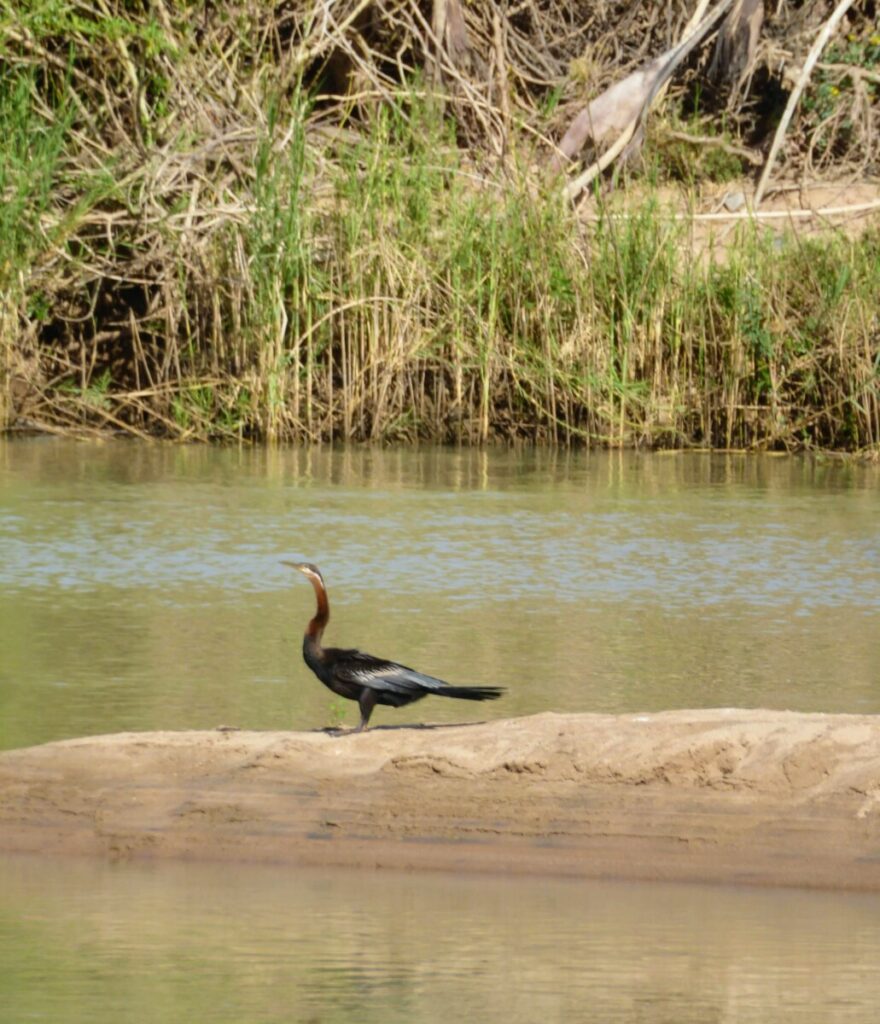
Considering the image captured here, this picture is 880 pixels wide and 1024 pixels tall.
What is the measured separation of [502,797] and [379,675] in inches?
26.9

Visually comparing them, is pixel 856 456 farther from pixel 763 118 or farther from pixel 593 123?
pixel 763 118

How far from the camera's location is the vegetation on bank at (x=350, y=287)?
1495 cm

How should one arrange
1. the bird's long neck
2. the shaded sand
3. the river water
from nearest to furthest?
1. the river water
2. the shaded sand
3. the bird's long neck

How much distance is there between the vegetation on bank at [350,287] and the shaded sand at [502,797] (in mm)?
9443

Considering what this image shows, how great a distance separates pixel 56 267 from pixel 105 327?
2.82 feet

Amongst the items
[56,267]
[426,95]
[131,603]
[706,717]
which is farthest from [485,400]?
[706,717]

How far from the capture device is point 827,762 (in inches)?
209

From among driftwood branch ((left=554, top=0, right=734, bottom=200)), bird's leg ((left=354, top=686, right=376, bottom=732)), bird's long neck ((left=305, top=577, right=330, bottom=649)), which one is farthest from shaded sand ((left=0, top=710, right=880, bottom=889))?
driftwood branch ((left=554, top=0, right=734, bottom=200))

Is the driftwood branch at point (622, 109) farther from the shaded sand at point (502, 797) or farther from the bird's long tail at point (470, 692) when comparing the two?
the shaded sand at point (502, 797)

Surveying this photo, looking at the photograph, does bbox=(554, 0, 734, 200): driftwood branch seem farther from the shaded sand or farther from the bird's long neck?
the shaded sand

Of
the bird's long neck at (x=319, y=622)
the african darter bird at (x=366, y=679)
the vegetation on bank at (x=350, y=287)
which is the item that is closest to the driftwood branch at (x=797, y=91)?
the vegetation on bank at (x=350, y=287)

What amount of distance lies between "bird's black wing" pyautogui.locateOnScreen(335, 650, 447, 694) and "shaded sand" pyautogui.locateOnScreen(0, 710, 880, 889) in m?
0.24

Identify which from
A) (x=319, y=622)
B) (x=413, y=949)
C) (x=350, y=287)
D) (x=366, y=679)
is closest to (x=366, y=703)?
(x=366, y=679)

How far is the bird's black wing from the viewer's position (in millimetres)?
5906
